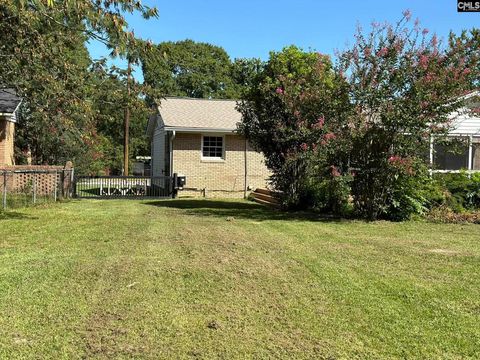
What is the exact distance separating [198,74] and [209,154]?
42.6m

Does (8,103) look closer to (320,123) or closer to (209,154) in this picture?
(209,154)

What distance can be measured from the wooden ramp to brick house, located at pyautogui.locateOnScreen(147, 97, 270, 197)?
63.9 inches

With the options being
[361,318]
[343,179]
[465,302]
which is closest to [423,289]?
[465,302]

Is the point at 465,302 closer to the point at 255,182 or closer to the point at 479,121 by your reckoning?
the point at 479,121

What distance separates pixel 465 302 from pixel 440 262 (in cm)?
195

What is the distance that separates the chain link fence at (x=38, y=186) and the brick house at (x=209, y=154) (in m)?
4.48

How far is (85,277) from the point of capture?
574cm

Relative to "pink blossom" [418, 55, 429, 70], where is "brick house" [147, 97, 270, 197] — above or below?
below

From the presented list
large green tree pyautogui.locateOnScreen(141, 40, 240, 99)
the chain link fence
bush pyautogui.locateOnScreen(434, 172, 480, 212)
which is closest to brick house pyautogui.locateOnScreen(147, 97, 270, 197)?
the chain link fence

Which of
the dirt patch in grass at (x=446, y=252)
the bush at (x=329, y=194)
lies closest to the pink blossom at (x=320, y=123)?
the bush at (x=329, y=194)

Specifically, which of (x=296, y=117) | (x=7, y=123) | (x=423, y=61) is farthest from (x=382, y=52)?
(x=7, y=123)

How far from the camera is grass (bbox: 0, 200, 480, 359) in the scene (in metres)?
3.91

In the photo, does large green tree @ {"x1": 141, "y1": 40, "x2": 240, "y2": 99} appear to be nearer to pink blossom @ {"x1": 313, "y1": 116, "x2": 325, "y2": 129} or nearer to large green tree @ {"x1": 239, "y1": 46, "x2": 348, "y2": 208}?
large green tree @ {"x1": 239, "y1": 46, "x2": 348, "y2": 208}

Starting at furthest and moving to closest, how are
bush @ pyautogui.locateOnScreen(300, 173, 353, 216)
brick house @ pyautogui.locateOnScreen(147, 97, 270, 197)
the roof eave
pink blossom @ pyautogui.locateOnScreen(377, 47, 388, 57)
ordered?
brick house @ pyautogui.locateOnScreen(147, 97, 270, 197) → the roof eave → bush @ pyautogui.locateOnScreen(300, 173, 353, 216) → pink blossom @ pyautogui.locateOnScreen(377, 47, 388, 57)
